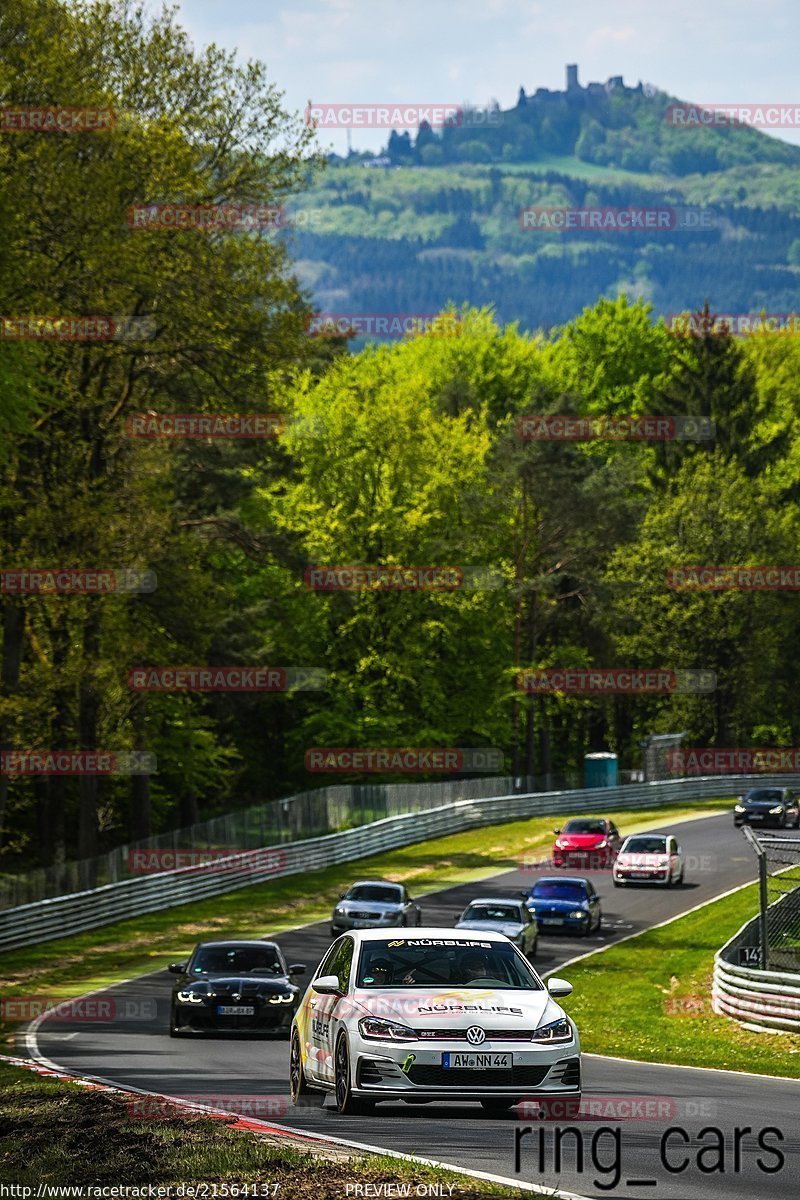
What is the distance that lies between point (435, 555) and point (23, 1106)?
5332cm

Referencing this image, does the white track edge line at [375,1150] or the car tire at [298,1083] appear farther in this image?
the car tire at [298,1083]

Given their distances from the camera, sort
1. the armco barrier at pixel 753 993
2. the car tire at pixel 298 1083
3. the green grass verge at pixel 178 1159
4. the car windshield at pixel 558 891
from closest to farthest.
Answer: the green grass verge at pixel 178 1159
the car tire at pixel 298 1083
the armco barrier at pixel 753 993
the car windshield at pixel 558 891

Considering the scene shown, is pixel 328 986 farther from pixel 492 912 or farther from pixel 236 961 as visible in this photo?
pixel 492 912

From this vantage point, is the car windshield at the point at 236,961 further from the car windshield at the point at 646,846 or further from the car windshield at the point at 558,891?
the car windshield at the point at 646,846

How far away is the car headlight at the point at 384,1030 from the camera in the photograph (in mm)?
12055

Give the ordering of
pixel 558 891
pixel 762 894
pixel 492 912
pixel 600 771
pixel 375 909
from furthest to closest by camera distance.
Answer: pixel 600 771, pixel 558 891, pixel 375 909, pixel 492 912, pixel 762 894

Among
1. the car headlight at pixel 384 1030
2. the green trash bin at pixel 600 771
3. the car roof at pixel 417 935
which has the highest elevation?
the car roof at pixel 417 935

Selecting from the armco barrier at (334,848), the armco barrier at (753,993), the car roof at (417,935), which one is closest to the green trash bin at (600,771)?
the armco barrier at (334,848)

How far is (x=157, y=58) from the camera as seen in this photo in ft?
132

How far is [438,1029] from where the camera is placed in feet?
39.6

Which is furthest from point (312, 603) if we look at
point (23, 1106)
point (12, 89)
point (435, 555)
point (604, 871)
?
point (23, 1106)

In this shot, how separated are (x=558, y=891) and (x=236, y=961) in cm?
1576

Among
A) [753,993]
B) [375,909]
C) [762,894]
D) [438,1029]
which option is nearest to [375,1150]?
[438,1029]

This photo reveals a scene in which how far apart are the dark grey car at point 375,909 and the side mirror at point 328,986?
2337cm
